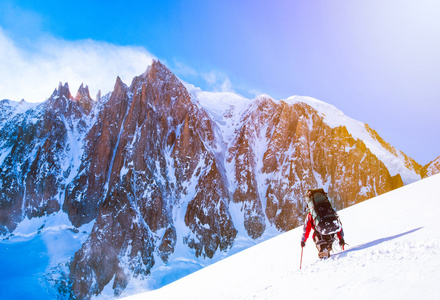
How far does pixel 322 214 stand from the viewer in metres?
8.98

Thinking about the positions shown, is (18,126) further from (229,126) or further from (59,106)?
(229,126)

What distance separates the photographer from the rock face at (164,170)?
132 m

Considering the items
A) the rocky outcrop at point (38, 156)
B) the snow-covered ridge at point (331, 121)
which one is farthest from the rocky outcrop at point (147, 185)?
the snow-covered ridge at point (331, 121)

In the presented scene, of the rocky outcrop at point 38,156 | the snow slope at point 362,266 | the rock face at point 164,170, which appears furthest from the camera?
the rocky outcrop at point 38,156

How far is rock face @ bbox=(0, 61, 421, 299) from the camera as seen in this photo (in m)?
132

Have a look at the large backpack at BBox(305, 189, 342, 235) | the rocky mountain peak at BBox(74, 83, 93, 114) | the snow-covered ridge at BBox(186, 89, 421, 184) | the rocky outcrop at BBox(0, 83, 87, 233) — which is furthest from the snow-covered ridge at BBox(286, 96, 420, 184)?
the large backpack at BBox(305, 189, 342, 235)

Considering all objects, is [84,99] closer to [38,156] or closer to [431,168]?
[38,156]

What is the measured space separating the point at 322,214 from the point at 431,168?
7130 inches

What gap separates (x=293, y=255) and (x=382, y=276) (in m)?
5.08

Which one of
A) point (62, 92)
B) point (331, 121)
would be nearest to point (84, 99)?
A: point (62, 92)

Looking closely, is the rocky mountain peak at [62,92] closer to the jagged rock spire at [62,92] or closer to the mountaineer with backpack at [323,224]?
the jagged rock spire at [62,92]

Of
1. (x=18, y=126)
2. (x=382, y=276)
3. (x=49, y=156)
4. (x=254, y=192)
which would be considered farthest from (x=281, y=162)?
(x=382, y=276)

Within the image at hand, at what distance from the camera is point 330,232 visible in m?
8.66

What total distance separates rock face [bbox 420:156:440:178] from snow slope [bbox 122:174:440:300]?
169m
